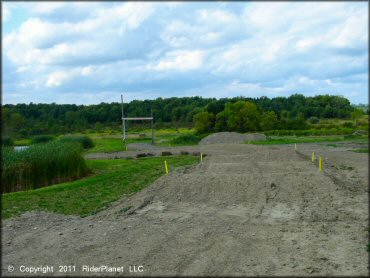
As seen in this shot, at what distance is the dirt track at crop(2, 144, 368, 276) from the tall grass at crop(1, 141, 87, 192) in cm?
443

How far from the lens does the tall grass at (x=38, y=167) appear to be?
50.6 feet

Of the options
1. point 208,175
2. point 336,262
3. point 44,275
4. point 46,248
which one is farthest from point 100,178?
point 336,262

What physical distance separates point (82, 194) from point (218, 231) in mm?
6579

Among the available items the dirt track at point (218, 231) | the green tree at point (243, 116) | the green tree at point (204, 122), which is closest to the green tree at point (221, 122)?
the green tree at point (243, 116)

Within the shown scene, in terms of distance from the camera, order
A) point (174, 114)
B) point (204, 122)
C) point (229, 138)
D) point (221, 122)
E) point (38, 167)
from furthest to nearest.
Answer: point (174, 114) → point (204, 122) → point (221, 122) → point (229, 138) → point (38, 167)

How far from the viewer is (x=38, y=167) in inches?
632

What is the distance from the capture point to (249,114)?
48.7 metres

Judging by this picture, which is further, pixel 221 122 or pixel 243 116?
pixel 221 122

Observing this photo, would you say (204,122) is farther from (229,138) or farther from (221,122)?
(229,138)

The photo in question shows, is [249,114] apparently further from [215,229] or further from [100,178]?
[215,229]

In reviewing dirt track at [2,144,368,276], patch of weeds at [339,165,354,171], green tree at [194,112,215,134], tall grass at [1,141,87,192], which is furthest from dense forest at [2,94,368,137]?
tall grass at [1,141,87,192]

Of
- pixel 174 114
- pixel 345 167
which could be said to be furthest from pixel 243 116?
pixel 345 167

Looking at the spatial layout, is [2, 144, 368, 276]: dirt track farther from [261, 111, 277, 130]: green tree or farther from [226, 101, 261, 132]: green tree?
[226, 101, 261, 132]: green tree

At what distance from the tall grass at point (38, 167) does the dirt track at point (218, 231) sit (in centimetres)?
443
